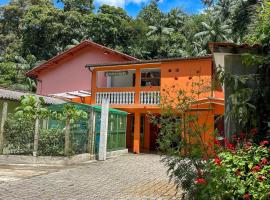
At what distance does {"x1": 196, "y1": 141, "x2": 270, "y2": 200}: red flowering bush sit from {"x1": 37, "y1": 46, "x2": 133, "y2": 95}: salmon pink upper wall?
21.6m

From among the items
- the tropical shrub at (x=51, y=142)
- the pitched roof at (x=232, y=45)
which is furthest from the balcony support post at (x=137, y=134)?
the pitched roof at (x=232, y=45)

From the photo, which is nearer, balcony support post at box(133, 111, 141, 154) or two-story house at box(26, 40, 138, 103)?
balcony support post at box(133, 111, 141, 154)

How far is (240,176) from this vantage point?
5.12 meters

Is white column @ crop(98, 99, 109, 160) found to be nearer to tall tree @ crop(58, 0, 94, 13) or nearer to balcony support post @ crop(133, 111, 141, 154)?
balcony support post @ crop(133, 111, 141, 154)

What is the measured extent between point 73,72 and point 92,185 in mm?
19057

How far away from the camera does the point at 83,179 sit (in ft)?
35.2

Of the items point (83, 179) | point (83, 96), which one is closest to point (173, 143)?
point (83, 179)

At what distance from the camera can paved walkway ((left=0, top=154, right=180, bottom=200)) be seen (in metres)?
8.41

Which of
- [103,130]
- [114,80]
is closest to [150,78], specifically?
[114,80]

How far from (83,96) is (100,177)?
13.4 m

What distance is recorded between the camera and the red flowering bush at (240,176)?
4.83 meters

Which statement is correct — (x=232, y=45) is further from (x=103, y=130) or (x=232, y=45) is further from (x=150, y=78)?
(x=150, y=78)

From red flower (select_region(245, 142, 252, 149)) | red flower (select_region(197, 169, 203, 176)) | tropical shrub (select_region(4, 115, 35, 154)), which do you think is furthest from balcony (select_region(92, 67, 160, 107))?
red flower (select_region(245, 142, 252, 149))

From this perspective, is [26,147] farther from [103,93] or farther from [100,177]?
[103,93]
